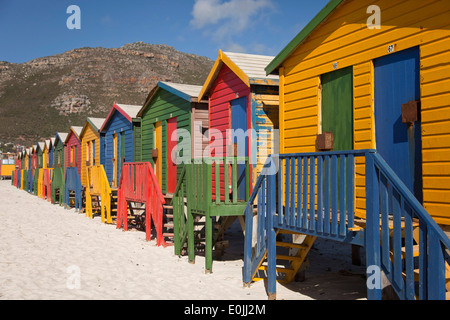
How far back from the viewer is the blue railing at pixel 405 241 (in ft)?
13.4

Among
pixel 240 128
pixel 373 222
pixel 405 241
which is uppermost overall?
pixel 240 128

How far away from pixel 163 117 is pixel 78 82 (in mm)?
97710

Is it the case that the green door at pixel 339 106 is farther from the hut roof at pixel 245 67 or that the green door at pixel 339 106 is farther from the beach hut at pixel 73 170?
the beach hut at pixel 73 170

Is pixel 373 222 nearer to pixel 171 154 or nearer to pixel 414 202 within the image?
pixel 414 202

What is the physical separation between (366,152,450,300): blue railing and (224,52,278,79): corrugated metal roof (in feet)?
17.9

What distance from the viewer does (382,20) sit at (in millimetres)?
6574

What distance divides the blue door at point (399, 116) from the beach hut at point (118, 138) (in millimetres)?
12305

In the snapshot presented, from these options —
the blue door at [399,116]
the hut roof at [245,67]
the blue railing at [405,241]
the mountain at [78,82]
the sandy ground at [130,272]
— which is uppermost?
the mountain at [78,82]

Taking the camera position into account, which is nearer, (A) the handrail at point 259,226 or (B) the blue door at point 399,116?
(B) the blue door at point 399,116

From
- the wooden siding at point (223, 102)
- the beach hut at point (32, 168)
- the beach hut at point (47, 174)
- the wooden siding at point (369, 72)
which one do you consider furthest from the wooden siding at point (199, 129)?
the beach hut at point (32, 168)

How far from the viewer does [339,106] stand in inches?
291

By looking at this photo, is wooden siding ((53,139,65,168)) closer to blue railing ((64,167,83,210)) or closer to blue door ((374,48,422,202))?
blue railing ((64,167,83,210))

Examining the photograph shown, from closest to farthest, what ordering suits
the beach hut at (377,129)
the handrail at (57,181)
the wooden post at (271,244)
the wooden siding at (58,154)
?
the beach hut at (377,129) → the wooden post at (271,244) → the handrail at (57,181) → the wooden siding at (58,154)

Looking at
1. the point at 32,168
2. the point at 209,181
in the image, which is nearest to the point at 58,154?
the point at 32,168
